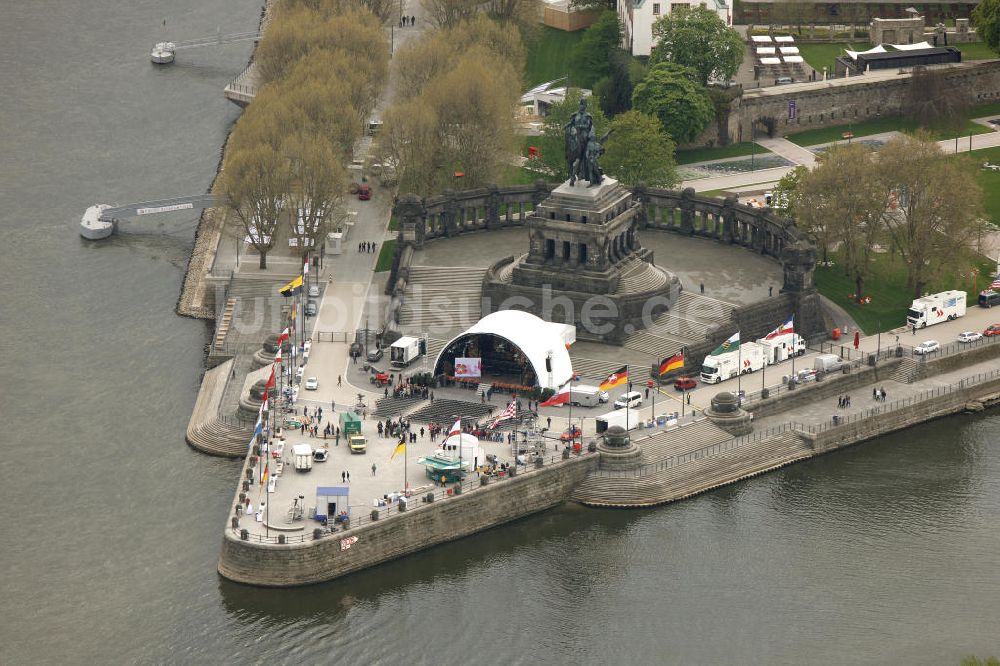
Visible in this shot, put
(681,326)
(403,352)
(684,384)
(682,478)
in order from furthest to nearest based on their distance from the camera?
(681,326), (403,352), (684,384), (682,478)

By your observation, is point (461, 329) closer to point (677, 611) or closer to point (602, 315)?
point (602, 315)

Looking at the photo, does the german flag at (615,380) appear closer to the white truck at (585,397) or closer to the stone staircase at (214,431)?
the white truck at (585,397)

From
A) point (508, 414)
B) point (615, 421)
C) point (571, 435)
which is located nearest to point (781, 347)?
point (615, 421)

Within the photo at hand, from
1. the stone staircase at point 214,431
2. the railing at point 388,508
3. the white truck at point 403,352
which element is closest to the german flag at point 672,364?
the railing at point 388,508

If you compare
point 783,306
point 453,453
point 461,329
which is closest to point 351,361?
point 461,329

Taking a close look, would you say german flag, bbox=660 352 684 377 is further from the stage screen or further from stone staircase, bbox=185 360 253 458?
stone staircase, bbox=185 360 253 458

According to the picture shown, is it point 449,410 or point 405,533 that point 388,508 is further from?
point 449,410

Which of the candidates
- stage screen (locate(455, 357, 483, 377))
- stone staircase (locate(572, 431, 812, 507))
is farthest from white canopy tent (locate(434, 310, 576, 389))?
stone staircase (locate(572, 431, 812, 507))

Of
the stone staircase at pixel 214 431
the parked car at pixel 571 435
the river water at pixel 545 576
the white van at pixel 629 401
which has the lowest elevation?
the river water at pixel 545 576
